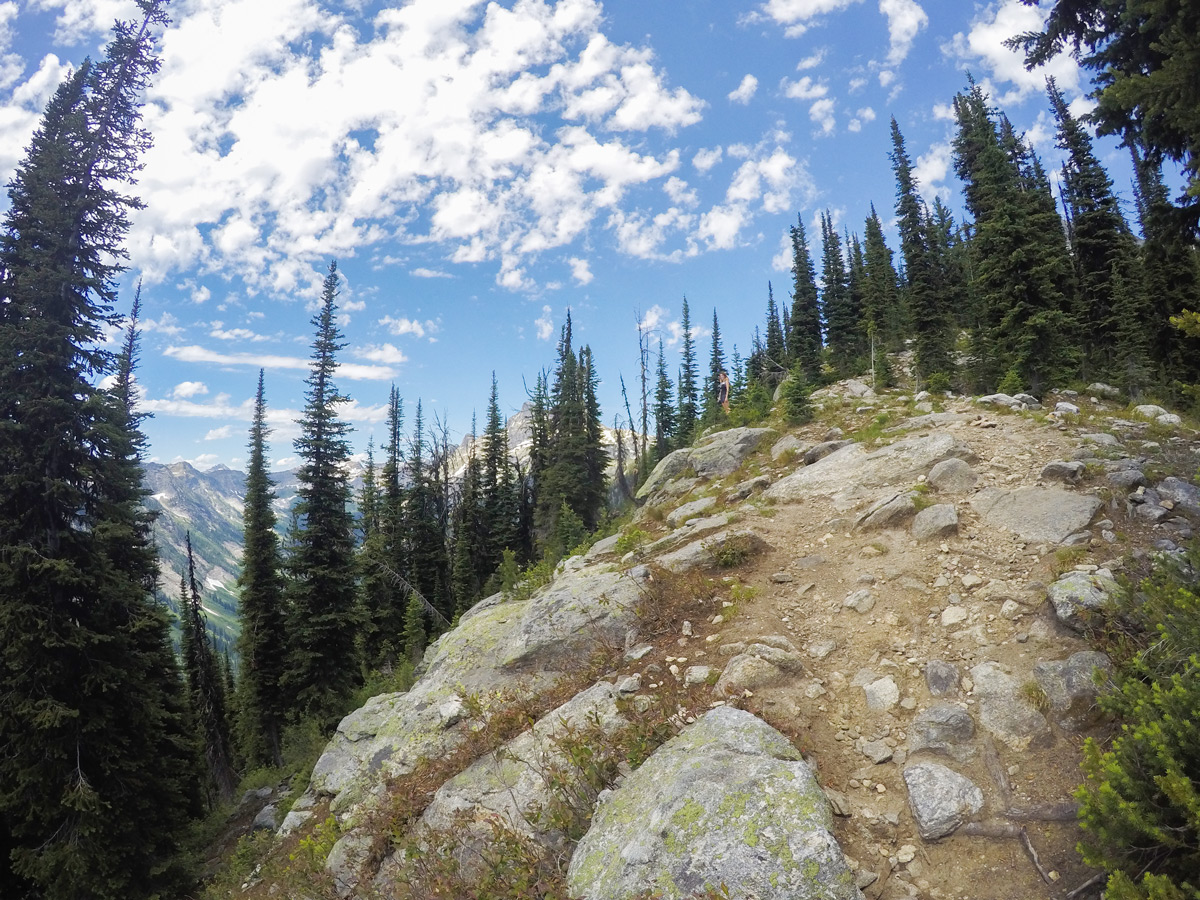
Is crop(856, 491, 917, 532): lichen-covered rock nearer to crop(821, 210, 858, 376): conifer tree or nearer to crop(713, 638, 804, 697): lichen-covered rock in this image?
crop(713, 638, 804, 697): lichen-covered rock

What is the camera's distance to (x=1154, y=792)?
3.62 metres

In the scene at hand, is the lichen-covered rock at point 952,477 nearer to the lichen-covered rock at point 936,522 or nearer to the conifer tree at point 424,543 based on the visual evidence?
the lichen-covered rock at point 936,522

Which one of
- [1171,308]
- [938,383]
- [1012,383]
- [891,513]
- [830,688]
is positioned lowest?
[830,688]

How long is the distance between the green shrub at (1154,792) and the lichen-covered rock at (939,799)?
0.87m

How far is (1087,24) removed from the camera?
8586 mm

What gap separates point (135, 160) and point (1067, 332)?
117 feet

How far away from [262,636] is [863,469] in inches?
1197

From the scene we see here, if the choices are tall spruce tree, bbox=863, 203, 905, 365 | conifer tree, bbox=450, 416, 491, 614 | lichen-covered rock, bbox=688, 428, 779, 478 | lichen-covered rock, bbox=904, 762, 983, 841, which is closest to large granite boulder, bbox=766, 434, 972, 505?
lichen-covered rock, bbox=688, 428, 779, 478

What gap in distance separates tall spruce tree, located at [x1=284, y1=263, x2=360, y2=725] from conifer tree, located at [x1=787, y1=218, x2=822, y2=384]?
1297 inches

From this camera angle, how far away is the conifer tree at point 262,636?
91.4 feet

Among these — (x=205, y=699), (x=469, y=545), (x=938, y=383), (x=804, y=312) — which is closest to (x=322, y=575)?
(x=205, y=699)

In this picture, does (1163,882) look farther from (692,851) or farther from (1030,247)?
(1030,247)

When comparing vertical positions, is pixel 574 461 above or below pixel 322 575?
above

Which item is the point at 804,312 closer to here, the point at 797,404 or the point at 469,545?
the point at 797,404
